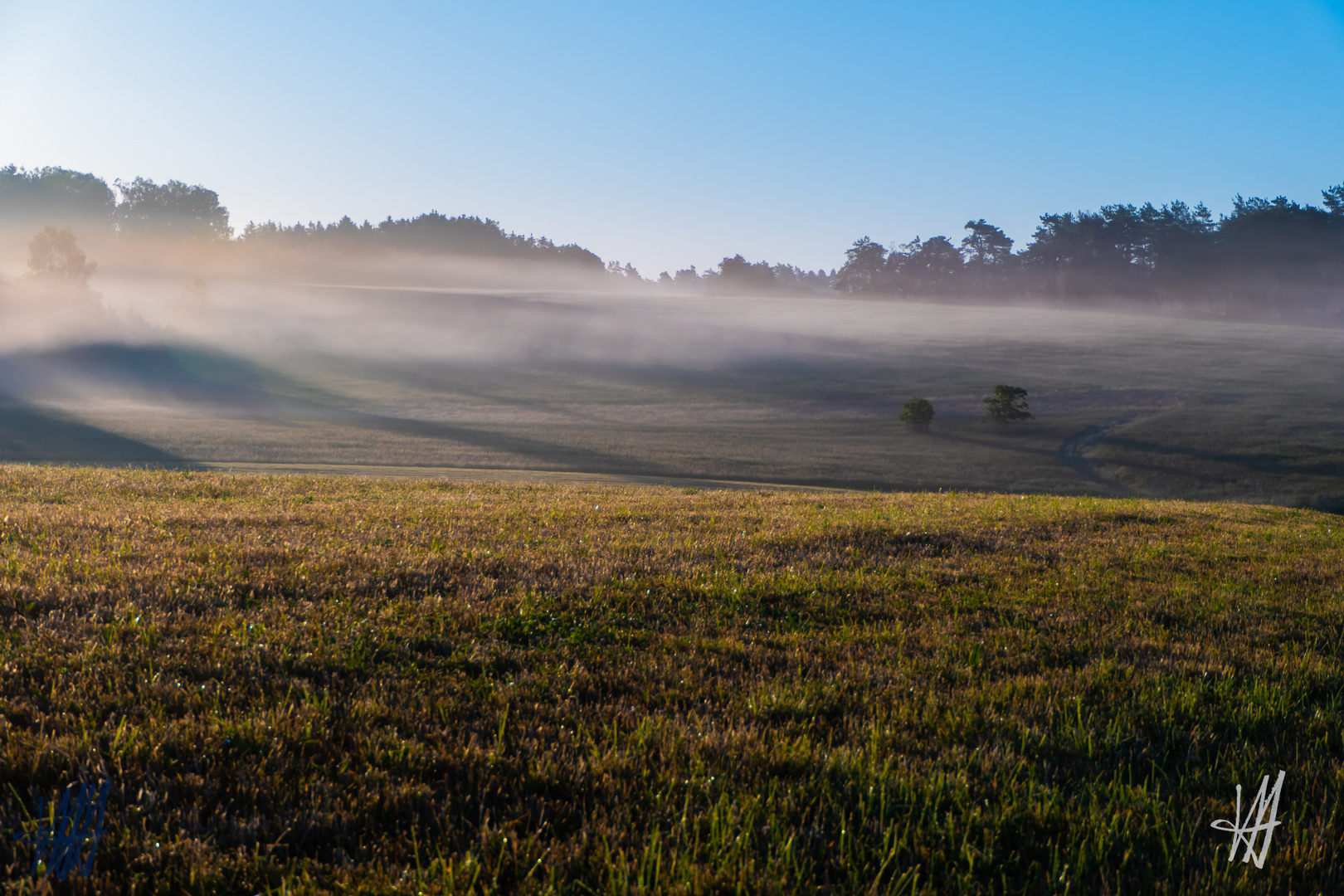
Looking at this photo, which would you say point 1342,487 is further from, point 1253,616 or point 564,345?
point 564,345

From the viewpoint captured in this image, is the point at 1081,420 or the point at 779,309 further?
the point at 779,309

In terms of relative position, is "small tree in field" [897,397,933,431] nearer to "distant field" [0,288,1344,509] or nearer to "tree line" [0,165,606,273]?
"distant field" [0,288,1344,509]

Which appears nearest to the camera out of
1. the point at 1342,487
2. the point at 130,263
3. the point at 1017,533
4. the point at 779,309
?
the point at 1017,533

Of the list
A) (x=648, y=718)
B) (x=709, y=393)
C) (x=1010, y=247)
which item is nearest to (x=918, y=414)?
(x=709, y=393)

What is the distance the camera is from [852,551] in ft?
33.9

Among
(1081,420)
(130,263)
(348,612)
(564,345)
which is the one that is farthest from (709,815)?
(130,263)

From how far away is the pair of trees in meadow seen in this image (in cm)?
7094

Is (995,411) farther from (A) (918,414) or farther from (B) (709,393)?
(B) (709,393)

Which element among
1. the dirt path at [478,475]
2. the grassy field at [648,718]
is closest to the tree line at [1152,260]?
the dirt path at [478,475]

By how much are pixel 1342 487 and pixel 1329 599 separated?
56.8 m

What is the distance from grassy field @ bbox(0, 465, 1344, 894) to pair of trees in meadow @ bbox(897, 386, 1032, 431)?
6303 centimetres

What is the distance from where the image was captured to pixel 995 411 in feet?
234

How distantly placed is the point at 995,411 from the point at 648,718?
72353mm

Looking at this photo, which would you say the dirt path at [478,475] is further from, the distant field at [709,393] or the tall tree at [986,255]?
the tall tree at [986,255]
